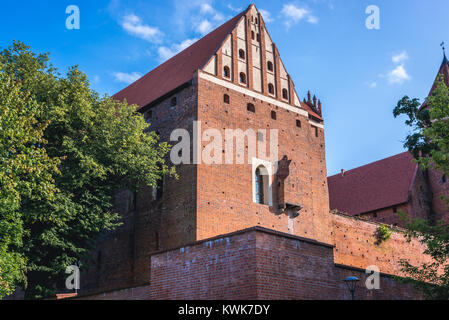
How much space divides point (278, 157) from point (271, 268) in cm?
1176

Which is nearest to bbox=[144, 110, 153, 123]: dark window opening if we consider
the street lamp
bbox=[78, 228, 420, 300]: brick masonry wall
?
bbox=[78, 228, 420, 300]: brick masonry wall

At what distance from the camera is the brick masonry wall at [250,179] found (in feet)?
69.1

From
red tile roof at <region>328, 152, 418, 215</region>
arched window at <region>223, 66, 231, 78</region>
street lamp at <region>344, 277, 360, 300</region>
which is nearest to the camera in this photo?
street lamp at <region>344, 277, 360, 300</region>

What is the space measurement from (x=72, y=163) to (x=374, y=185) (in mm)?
23165

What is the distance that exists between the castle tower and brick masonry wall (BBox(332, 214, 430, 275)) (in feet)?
4.08

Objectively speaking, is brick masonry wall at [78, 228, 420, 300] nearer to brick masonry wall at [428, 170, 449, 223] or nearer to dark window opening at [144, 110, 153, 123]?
dark window opening at [144, 110, 153, 123]

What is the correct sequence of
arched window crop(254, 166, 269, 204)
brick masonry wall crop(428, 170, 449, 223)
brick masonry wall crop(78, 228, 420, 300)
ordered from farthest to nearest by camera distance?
brick masonry wall crop(428, 170, 449, 223)
arched window crop(254, 166, 269, 204)
brick masonry wall crop(78, 228, 420, 300)

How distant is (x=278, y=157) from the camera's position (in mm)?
23922

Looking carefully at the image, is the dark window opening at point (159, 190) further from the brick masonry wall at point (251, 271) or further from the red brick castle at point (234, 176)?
the brick masonry wall at point (251, 271)

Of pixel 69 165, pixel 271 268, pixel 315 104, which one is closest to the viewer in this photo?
pixel 271 268

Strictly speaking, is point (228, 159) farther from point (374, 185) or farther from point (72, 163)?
point (374, 185)

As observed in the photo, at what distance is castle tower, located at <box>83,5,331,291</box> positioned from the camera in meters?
21.4
